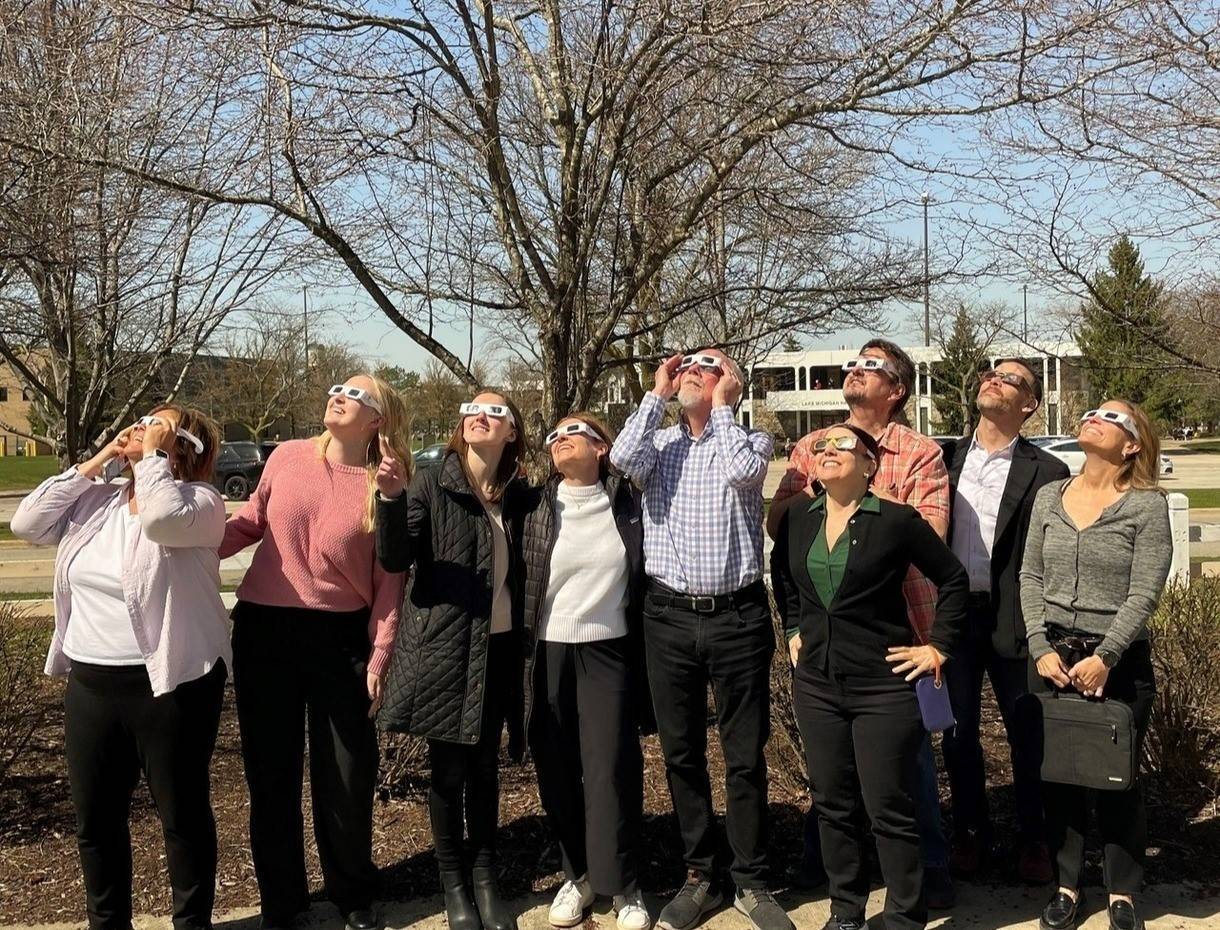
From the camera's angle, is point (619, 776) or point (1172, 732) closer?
point (619, 776)

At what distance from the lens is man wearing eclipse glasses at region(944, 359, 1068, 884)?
3.85m

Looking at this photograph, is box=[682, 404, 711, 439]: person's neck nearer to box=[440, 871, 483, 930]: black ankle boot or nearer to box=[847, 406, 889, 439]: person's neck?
box=[847, 406, 889, 439]: person's neck

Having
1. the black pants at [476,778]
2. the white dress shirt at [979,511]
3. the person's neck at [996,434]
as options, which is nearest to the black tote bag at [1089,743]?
the white dress shirt at [979,511]

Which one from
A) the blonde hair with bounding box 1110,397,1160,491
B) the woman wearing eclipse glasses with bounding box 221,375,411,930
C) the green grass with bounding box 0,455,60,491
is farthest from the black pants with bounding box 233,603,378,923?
the green grass with bounding box 0,455,60,491

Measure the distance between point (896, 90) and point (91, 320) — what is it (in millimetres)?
4502

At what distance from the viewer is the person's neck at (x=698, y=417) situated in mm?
3762

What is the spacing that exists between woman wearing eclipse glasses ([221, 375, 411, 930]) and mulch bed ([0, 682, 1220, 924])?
0.39m

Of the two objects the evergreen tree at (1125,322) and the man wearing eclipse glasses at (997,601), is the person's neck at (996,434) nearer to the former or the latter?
the man wearing eclipse glasses at (997,601)

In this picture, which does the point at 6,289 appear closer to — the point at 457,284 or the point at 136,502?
the point at 457,284

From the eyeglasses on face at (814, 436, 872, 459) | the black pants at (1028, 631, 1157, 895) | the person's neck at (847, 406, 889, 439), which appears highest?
the person's neck at (847, 406, 889, 439)

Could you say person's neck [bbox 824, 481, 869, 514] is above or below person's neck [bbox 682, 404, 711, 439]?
below

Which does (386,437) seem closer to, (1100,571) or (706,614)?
(706,614)

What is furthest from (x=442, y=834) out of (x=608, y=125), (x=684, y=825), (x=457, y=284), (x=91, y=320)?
(x=91, y=320)

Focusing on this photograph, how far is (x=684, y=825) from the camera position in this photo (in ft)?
12.2
